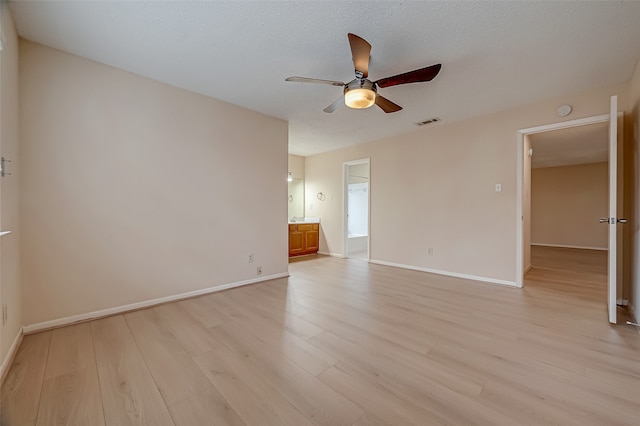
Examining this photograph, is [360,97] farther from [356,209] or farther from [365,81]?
[356,209]

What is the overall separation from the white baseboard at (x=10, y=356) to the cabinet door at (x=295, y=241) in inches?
159

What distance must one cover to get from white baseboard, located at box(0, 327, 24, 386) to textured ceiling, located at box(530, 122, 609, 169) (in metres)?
6.14

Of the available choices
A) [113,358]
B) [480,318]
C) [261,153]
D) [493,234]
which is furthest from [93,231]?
[493,234]

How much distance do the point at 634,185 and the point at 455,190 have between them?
1.86 m

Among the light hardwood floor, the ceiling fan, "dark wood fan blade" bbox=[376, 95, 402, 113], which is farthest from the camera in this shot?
"dark wood fan blade" bbox=[376, 95, 402, 113]

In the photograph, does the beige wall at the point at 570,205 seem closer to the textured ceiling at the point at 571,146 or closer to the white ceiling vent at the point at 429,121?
the textured ceiling at the point at 571,146

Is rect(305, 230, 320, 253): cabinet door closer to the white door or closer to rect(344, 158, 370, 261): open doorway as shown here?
rect(344, 158, 370, 261): open doorway

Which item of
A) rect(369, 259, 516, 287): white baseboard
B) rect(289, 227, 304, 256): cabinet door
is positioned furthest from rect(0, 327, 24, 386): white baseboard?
rect(369, 259, 516, 287): white baseboard

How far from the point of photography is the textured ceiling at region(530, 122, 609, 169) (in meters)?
4.25

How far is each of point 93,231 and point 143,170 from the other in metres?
0.75

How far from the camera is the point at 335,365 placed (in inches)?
69.7

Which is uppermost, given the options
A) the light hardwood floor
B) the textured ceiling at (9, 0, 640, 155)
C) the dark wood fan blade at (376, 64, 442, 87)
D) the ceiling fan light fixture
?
the textured ceiling at (9, 0, 640, 155)

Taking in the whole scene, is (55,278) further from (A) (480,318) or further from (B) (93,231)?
(A) (480,318)

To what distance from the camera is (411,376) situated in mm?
1653
